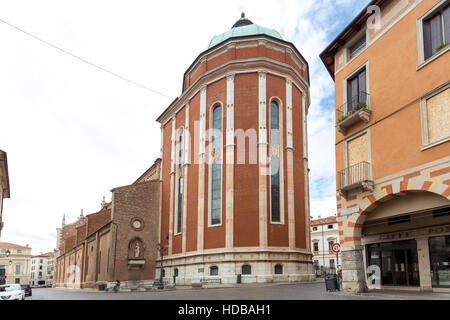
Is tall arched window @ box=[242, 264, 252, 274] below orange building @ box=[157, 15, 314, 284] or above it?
below

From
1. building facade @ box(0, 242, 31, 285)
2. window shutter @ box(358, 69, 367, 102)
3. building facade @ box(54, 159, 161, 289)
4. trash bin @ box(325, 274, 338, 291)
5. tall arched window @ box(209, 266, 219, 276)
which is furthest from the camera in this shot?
building facade @ box(0, 242, 31, 285)

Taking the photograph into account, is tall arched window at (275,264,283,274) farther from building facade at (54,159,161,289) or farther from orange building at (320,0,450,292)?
building facade at (54,159,161,289)

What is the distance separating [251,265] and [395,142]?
53.0ft

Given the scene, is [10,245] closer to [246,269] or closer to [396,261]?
[246,269]

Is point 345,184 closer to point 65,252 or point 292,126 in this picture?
point 292,126

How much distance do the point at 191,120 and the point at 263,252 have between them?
46.8 feet

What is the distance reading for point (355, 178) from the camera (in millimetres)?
16578

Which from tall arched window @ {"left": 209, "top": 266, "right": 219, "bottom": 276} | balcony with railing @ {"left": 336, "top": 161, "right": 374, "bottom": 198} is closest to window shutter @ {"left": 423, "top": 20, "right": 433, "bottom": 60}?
balcony with railing @ {"left": 336, "top": 161, "right": 374, "bottom": 198}

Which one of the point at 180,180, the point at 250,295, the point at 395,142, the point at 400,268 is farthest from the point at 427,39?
the point at 180,180

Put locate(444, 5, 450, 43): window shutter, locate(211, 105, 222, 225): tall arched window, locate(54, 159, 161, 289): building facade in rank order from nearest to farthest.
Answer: locate(444, 5, 450, 43): window shutter
locate(211, 105, 222, 225): tall arched window
locate(54, 159, 161, 289): building facade

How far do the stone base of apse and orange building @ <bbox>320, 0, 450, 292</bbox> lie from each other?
9020mm

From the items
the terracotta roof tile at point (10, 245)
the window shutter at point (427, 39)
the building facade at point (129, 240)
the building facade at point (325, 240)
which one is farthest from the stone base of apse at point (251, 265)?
the terracotta roof tile at point (10, 245)

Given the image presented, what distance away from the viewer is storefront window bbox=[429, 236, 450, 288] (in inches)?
631
